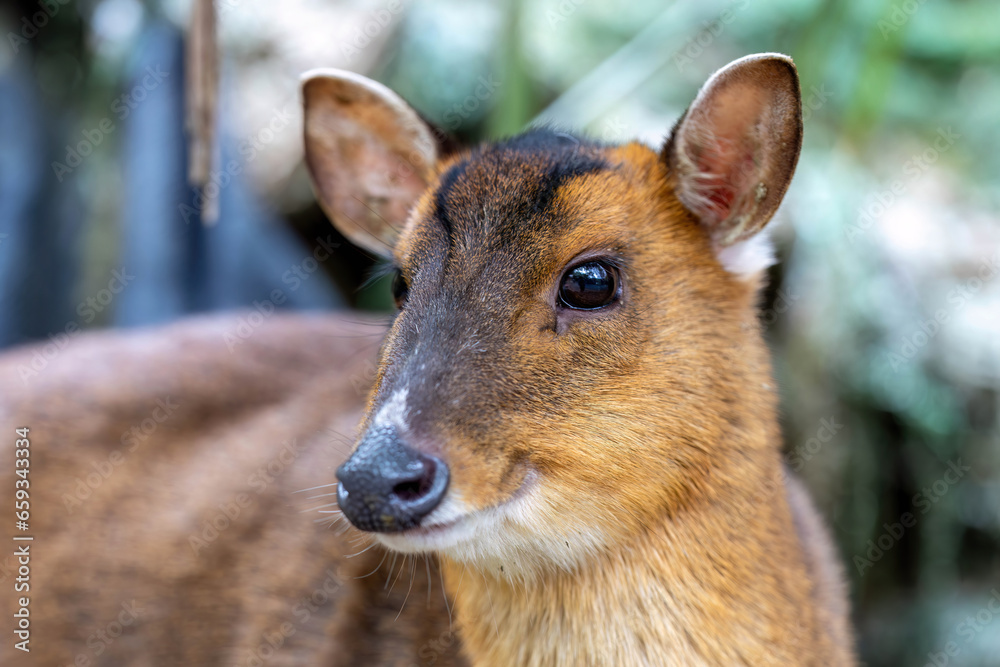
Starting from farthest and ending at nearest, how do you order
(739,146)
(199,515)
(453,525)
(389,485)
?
(199,515), (739,146), (453,525), (389,485)

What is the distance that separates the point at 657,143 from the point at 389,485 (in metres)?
4.39

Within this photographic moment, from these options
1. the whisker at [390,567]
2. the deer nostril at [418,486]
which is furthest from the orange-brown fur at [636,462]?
the whisker at [390,567]

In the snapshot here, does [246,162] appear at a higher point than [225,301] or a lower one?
higher

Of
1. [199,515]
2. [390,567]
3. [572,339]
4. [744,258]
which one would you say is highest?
[744,258]

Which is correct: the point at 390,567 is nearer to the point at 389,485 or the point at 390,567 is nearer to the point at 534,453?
the point at 534,453

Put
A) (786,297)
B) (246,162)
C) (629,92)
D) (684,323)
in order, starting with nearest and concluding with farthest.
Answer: (684,323), (786,297), (629,92), (246,162)

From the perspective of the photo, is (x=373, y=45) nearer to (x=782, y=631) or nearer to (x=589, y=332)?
(x=589, y=332)

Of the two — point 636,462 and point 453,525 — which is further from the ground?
point 636,462

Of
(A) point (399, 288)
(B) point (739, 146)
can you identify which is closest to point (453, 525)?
(A) point (399, 288)

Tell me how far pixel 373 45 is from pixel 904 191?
4084 millimetres

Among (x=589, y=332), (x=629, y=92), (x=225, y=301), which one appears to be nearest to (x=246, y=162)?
Answer: (x=225, y=301)

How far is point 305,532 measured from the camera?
3467mm

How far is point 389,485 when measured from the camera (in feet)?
6.42

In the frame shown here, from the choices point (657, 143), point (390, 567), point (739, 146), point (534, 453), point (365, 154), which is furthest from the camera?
point (657, 143)
